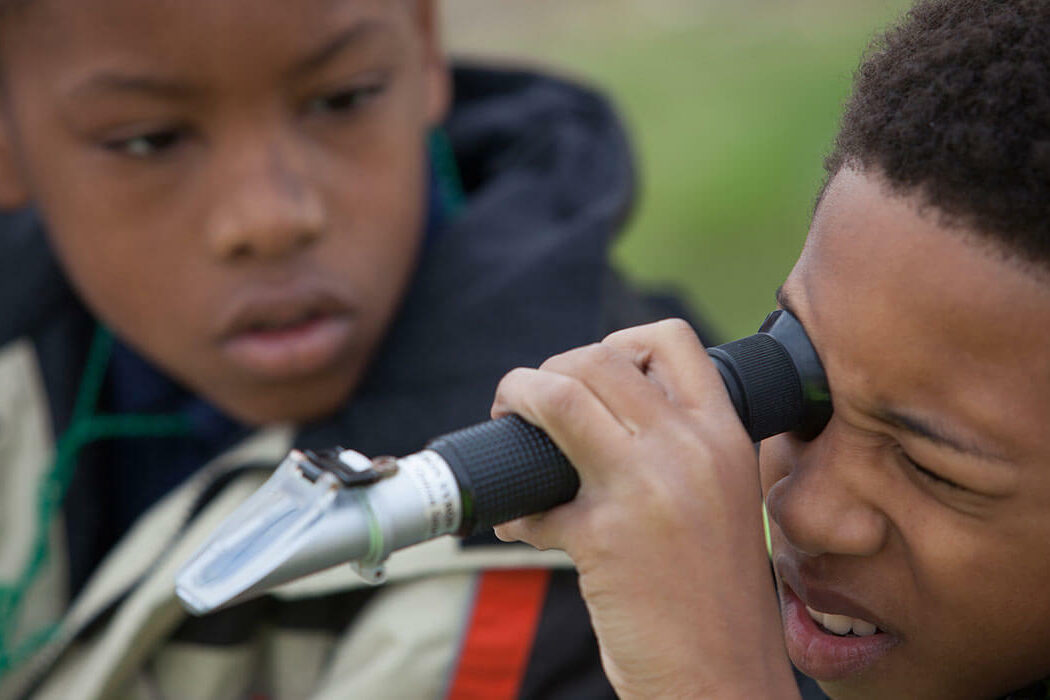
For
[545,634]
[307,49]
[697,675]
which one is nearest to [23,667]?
[545,634]

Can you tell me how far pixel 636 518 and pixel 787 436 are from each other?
175mm

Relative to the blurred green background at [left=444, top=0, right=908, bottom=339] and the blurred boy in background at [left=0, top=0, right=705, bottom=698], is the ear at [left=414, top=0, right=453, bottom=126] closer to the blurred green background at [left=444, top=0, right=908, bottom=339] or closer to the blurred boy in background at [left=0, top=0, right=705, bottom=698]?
the blurred boy in background at [left=0, top=0, right=705, bottom=698]

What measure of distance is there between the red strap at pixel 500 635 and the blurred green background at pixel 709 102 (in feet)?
4.08

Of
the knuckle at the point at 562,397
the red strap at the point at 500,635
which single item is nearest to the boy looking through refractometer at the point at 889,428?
the knuckle at the point at 562,397

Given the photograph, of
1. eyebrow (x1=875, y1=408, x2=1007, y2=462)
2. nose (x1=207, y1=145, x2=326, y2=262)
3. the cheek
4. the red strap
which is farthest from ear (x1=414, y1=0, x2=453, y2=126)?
eyebrow (x1=875, y1=408, x2=1007, y2=462)

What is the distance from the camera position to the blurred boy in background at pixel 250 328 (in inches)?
54.3

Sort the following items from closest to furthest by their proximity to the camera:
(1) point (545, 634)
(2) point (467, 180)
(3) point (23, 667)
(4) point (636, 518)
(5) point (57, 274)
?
(4) point (636, 518) < (1) point (545, 634) < (3) point (23, 667) < (5) point (57, 274) < (2) point (467, 180)

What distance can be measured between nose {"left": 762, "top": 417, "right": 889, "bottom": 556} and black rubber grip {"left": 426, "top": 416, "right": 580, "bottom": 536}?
0.16 metres

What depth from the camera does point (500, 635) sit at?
136cm

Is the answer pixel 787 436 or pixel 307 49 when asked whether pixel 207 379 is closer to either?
pixel 307 49

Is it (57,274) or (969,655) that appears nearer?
(969,655)

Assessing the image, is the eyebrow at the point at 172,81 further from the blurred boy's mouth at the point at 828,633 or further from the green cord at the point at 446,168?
the blurred boy's mouth at the point at 828,633

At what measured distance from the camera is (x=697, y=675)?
31.5 inches

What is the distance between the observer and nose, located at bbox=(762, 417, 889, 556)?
84cm
